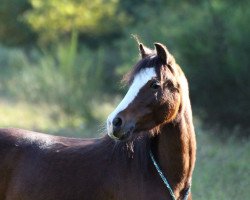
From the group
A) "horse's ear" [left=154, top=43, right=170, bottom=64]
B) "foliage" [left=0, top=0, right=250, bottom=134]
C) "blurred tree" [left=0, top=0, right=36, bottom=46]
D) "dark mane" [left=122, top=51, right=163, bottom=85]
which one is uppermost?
"blurred tree" [left=0, top=0, right=36, bottom=46]

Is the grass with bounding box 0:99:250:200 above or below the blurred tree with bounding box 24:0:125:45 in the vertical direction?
below

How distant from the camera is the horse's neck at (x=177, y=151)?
18.5ft

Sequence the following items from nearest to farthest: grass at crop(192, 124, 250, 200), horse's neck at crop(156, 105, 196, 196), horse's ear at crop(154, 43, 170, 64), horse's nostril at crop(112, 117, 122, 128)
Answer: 1. horse's nostril at crop(112, 117, 122, 128)
2. horse's ear at crop(154, 43, 170, 64)
3. horse's neck at crop(156, 105, 196, 196)
4. grass at crop(192, 124, 250, 200)

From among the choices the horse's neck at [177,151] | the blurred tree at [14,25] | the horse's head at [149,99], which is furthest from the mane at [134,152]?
the blurred tree at [14,25]

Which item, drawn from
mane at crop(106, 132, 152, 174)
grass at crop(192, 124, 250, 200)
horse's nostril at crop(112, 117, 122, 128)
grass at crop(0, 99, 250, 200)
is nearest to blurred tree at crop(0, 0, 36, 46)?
grass at crop(0, 99, 250, 200)

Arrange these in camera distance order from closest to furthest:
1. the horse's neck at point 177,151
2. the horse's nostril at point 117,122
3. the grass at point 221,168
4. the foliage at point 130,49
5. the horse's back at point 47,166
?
the horse's nostril at point 117,122 → the horse's neck at point 177,151 → the horse's back at point 47,166 → the grass at point 221,168 → the foliage at point 130,49

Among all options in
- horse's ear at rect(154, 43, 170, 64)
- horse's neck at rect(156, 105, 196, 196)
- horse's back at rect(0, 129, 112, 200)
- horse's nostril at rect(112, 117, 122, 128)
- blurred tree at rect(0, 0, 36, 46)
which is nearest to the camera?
horse's nostril at rect(112, 117, 122, 128)

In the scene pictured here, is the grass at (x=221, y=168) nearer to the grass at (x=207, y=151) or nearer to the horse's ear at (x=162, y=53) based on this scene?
the grass at (x=207, y=151)

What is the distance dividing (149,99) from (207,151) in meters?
7.31

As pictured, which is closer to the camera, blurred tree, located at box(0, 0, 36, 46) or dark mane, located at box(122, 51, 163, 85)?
dark mane, located at box(122, 51, 163, 85)

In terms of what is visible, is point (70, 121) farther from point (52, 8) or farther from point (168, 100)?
point (168, 100)

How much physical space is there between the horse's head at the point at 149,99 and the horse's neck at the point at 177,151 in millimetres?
176

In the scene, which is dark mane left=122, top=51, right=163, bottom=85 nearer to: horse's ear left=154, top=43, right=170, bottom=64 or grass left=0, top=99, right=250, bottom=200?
horse's ear left=154, top=43, right=170, bottom=64

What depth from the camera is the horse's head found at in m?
5.34
